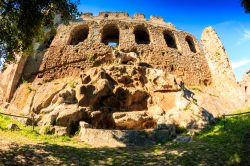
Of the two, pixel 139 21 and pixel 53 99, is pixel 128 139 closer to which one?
pixel 53 99

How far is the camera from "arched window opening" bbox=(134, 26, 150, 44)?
25703 mm

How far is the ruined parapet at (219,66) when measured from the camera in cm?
2025

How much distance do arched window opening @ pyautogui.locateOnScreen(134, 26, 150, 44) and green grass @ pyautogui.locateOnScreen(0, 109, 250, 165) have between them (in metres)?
15.1

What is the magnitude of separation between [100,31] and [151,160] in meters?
16.7

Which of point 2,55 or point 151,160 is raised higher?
point 2,55

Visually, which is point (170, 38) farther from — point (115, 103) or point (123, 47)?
point (115, 103)

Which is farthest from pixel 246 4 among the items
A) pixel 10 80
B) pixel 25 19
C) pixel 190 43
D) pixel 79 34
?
pixel 79 34

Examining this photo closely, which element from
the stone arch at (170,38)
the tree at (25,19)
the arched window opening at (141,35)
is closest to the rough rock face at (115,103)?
the tree at (25,19)

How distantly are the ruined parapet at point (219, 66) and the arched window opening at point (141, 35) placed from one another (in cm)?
556

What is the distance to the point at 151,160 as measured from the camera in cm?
902

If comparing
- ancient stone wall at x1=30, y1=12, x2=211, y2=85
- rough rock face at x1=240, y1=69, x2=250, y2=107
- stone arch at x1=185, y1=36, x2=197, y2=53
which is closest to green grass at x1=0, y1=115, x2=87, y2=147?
ancient stone wall at x1=30, y1=12, x2=211, y2=85

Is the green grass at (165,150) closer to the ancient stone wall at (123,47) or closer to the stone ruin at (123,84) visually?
the stone ruin at (123,84)

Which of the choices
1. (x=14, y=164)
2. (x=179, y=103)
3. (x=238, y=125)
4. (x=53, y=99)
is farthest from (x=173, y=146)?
(x=53, y=99)

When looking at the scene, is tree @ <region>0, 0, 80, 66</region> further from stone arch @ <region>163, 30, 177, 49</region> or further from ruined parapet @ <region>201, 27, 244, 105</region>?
stone arch @ <region>163, 30, 177, 49</region>
